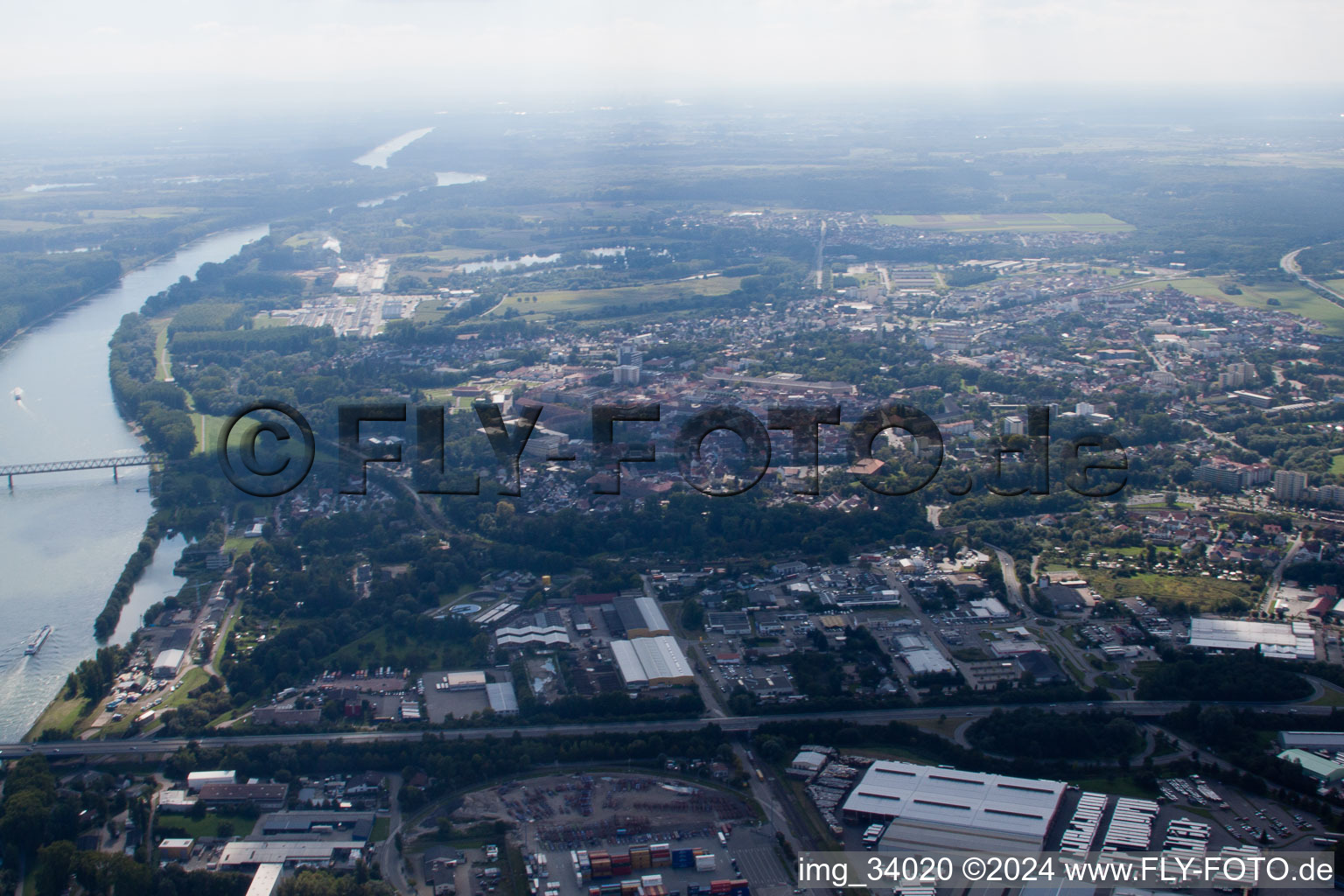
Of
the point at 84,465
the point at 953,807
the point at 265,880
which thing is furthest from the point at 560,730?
the point at 84,465

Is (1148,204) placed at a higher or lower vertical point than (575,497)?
higher

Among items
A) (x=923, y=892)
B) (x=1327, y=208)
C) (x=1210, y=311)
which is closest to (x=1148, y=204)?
(x=1327, y=208)

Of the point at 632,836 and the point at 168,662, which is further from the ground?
the point at 168,662

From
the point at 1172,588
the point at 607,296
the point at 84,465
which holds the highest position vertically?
the point at 607,296

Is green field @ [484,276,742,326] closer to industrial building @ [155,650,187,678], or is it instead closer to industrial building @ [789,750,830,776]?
industrial building @ [155,650,187,678]

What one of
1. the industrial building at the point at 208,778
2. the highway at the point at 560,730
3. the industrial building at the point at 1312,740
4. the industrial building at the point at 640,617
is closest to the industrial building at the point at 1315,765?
the industrial building at the point at 1312,740

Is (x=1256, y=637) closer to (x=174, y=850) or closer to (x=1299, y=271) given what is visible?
(x=174, y=850)

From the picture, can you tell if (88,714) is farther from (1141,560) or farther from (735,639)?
(1141,560)

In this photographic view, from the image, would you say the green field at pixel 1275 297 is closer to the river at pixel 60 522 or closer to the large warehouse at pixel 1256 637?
the large warehouse at pixel 1256 637
